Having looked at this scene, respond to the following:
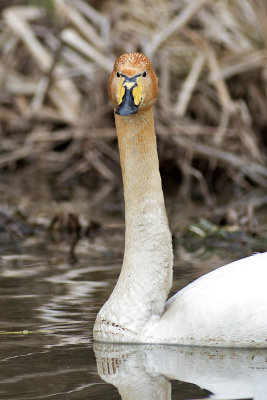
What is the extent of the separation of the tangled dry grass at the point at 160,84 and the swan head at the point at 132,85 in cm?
512

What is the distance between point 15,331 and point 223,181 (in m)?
6.17

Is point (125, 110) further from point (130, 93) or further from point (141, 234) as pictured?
point (141, 234)

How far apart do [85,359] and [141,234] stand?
67cm

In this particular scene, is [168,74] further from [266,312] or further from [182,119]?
[266,312]

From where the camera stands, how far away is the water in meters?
3.15

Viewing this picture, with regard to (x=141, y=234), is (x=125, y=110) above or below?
above

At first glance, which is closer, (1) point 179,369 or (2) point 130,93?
(1) point 179,369

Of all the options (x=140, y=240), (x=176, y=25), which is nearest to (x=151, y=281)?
(x=140, y=240)

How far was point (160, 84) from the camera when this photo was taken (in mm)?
9805

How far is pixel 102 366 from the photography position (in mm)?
3545

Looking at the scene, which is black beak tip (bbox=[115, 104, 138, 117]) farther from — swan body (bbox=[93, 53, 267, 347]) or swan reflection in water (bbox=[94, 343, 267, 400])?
swan reflection in water (bbox=[94, 343, 267, 400])

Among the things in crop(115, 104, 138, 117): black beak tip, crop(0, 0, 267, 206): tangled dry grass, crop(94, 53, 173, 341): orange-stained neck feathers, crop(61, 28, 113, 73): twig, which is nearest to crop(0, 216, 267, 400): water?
crop(94, 53, 173, 341): orange-stained neck feathers

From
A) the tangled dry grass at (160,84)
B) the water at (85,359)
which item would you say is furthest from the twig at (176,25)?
the water at (85,359)

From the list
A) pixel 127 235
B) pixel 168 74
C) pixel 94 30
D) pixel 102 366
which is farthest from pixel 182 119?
pixel 102 366
